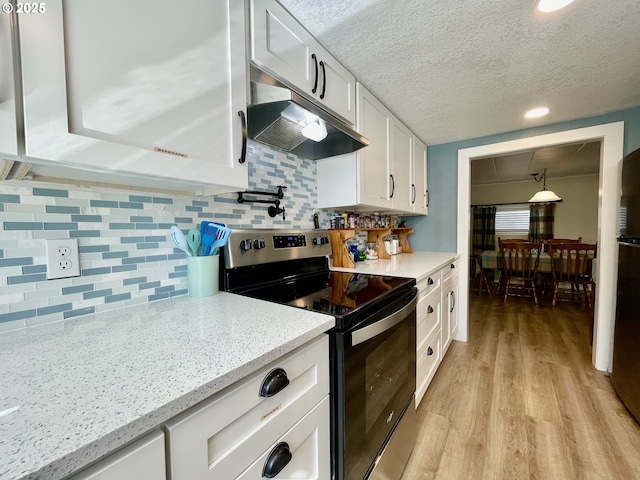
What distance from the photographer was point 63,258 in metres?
0.78

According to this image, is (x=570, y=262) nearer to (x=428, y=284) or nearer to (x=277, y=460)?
(x=428, y=284)

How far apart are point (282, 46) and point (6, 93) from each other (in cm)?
89

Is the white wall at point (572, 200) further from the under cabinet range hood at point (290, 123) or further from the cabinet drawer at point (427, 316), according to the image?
the under cabinet range hood at point (290, 123)

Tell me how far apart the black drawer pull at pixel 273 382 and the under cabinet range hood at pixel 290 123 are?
0.88 meters

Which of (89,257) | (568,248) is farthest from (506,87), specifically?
(568,248)

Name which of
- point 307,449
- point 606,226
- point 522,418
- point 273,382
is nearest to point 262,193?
point 273,382

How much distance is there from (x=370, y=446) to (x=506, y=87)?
2115 millimetres

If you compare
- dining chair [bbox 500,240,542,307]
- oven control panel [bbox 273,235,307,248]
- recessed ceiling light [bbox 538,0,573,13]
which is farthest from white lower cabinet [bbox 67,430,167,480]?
dining chair [bbox 500,240,542,307]

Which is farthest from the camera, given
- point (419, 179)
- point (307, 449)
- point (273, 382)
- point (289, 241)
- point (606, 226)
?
point (419, 179)

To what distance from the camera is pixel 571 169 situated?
4.37 m

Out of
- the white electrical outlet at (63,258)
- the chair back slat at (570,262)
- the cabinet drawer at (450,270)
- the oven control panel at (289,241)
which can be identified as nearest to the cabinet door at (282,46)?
the oven control panel at (289,241)

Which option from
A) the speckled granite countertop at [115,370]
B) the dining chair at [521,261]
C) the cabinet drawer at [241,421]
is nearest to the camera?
the speckled granite countertop at [115,370]

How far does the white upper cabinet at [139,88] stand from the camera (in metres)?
0.53

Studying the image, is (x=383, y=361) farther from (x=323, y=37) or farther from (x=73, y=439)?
→ (x=323, y=37)
